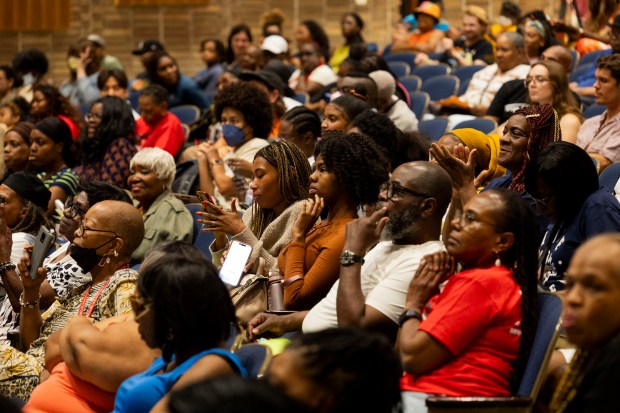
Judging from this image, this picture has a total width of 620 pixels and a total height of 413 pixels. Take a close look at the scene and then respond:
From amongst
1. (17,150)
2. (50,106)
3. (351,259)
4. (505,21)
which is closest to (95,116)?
(17,150)

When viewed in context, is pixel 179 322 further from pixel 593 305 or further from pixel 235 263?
pixel 593 305

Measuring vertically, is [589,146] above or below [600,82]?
below

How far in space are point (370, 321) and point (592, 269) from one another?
903 millimetres

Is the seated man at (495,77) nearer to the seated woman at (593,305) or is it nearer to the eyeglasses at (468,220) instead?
the eyeglasses at (468,220)

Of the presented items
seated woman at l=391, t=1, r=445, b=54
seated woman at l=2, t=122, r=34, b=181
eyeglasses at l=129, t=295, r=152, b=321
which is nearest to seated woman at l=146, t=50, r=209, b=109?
seated woman at l=2, t=122, r=34, b=181

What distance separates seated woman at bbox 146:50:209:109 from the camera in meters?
8.34

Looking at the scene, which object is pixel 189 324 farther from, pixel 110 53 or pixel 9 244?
pixel 110 53

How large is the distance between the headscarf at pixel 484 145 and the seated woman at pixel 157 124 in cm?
272

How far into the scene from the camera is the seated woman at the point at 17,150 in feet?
20.6

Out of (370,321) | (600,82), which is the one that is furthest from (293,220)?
(600,82)

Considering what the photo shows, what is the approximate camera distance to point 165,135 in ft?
21.8

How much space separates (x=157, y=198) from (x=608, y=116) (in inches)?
87.7

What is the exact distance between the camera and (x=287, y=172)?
162 inches

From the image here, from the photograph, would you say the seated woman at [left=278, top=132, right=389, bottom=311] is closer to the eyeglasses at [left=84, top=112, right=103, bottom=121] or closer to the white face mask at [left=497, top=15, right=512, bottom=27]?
the eyeglasses at [left=84, top=112, right=103, bottom=121]
